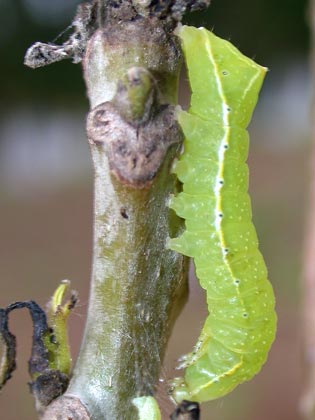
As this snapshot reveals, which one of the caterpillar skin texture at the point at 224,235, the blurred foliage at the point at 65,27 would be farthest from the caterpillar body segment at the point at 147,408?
the blurred foliage at the point at 65,27

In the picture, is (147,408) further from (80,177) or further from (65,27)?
(80,177)

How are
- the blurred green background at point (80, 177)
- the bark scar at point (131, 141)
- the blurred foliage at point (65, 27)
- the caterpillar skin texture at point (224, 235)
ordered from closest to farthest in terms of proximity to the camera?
the bark scar at point (131, 141) → the caterpillar skin texture at point (224, 235) → the blurred green background at point (80, 177) → the blurred foliage at point (65, 27)

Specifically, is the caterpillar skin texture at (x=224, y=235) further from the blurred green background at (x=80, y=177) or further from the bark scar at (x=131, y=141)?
the blurred green background at (x=80, y=177)

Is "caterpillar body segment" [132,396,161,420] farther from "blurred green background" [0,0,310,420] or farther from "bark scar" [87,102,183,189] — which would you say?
"blurred green background" [0,0,310,420]

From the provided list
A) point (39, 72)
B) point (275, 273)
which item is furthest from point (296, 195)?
point (39, 72)

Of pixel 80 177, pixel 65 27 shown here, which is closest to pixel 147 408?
pixel 65 27

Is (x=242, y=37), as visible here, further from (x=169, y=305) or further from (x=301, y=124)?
(x=169, y=305)
